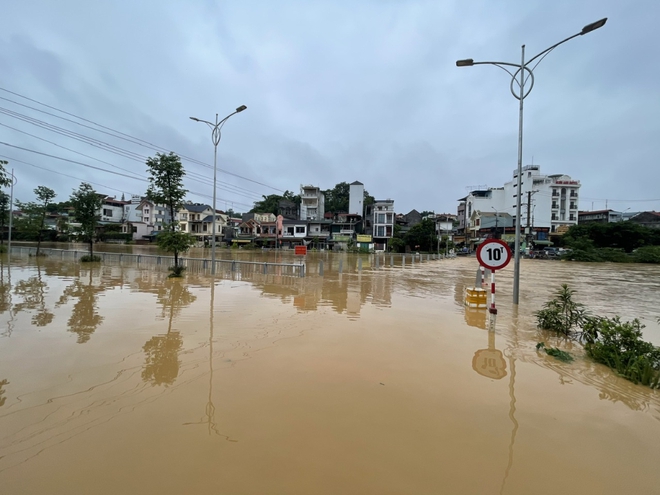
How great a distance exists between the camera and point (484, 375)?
4.97 m

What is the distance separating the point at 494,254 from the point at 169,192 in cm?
1660

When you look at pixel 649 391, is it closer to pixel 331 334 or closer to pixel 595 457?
pixel 595 457

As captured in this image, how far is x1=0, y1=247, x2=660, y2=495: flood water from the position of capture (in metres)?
2.76

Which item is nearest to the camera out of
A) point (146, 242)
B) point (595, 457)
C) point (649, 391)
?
point (595, 457)

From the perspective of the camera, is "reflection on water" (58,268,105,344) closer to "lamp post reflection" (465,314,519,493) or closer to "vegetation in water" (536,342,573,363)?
"lamp post reflection" (465,314,519,493)

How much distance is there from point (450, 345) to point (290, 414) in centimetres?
397

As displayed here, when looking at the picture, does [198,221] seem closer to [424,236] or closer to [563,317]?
[424,236]

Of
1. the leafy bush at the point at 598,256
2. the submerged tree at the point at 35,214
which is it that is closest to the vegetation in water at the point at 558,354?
the submerged tree at the point at 35,214

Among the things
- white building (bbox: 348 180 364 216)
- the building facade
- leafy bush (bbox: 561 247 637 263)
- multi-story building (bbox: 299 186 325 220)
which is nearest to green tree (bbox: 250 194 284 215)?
multi-story building (bbox: 299 186 325 220)

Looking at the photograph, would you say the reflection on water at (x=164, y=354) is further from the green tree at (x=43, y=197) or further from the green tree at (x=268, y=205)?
the green tree at (x=268, y=205)

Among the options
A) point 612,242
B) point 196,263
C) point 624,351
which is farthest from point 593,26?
point 612,242

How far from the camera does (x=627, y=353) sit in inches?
211

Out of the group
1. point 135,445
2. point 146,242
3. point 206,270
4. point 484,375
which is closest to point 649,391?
point 484,375

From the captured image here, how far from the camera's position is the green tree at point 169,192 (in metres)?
17.3
